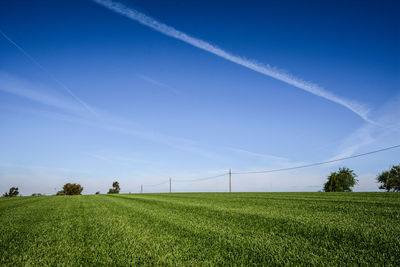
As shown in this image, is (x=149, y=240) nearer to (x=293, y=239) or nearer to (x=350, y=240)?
(x=293, y=239)

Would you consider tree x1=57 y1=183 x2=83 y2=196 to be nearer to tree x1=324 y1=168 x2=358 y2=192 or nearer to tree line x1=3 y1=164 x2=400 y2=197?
tree line x1=3 y1=164 x2=400 y2=197

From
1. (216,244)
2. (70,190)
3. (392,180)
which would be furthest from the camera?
(70,190)

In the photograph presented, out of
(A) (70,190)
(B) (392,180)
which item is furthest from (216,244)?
(A) (70,190)

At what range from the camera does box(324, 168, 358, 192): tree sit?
197 ft

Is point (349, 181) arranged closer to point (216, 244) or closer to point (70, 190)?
point (216, 244)

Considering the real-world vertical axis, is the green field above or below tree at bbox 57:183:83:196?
above

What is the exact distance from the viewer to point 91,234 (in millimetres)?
3852

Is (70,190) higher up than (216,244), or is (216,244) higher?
(216,244)

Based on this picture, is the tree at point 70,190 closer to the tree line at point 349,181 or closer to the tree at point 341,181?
the tree line at point 349,181

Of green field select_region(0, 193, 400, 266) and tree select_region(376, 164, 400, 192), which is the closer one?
green field select_region(0, 193, 400, 266)

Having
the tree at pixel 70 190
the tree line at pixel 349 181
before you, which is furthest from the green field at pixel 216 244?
the tree at pixel 70 190

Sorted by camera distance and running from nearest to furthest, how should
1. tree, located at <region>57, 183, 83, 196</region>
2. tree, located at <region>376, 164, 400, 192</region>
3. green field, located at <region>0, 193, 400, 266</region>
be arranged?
green field, located at <region>0, 193, 400, 266</region> → tree, located at <region>376, 164, 400, 192</region> → tree, located at <region>57, 183, 83, 196</region>

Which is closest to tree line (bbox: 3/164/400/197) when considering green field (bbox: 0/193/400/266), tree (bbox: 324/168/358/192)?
tree (bbox: 324/168/358/192)

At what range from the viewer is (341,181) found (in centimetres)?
6106
